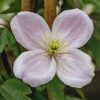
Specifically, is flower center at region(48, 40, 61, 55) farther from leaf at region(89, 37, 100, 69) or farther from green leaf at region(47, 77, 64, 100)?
leaf at region(89, 37, 100, 69)

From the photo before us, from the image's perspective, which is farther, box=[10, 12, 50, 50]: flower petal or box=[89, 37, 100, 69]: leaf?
box=[89, 37, 100, 69]: leaf

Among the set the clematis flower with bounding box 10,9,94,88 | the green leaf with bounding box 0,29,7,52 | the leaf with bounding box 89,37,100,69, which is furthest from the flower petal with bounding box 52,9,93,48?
the leaf with bounding box 89,37,100,69

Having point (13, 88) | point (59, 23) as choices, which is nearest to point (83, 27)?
point (59, 23)

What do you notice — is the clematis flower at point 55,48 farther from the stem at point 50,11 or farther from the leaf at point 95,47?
the leaf at point 95,47

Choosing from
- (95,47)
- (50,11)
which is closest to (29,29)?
(50,11)

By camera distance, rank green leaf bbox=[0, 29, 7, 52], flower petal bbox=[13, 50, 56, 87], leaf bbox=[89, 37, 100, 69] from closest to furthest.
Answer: flower petal bbox=[13, 50, 56, 87] → green leaf bbox=[0, 29, 7, 52] → leaf bbox=[89, 37, 100, 69]

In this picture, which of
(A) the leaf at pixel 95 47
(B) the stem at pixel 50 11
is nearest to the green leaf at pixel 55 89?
(B) the stem at pixel 50 11

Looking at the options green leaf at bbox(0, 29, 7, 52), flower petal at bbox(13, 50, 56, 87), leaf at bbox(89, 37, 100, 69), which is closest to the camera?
flower petal at bbox(13, 50, 56, 87)

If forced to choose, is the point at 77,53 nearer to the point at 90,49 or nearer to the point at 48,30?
the point at 48,30
